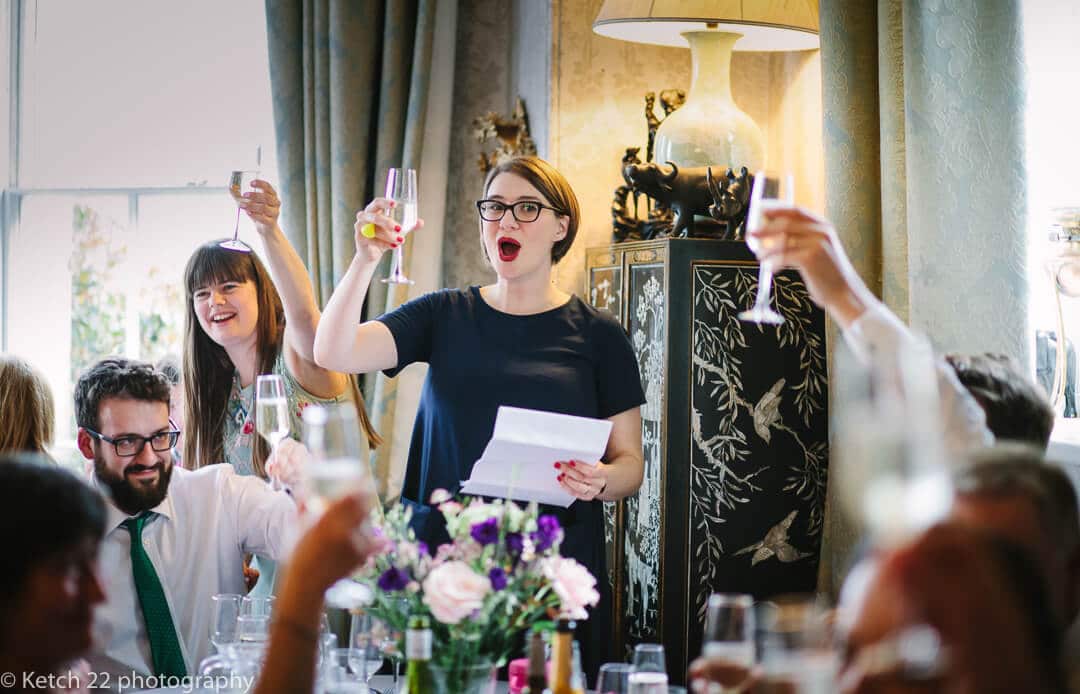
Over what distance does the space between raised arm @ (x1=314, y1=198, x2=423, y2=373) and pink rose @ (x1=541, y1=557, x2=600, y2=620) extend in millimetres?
849

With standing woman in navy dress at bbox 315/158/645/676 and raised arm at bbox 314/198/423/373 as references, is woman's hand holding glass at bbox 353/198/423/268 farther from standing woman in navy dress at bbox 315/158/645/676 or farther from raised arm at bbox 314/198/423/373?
standing woman in navy dress at bbox 315/158/645/676

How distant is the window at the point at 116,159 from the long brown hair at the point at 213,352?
1.24 metres

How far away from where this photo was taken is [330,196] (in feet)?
12.7

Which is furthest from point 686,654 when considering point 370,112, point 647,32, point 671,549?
point 370,112

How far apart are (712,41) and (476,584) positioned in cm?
201

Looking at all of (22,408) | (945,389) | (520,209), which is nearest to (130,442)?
(22,408)

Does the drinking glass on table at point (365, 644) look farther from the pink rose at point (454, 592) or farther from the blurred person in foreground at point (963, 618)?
the blurred person in foreground at point (963, 618)

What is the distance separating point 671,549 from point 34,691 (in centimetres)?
197

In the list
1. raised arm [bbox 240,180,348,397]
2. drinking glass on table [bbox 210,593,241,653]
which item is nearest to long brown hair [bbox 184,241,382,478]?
raised arm [bbox 240,180,348,397]

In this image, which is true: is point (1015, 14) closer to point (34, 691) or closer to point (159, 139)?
point (34, 691)

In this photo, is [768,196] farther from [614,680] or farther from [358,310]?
[358,310]

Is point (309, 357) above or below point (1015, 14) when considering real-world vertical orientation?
below

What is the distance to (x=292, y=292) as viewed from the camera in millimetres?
2734

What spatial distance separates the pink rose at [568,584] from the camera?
1.75 m
